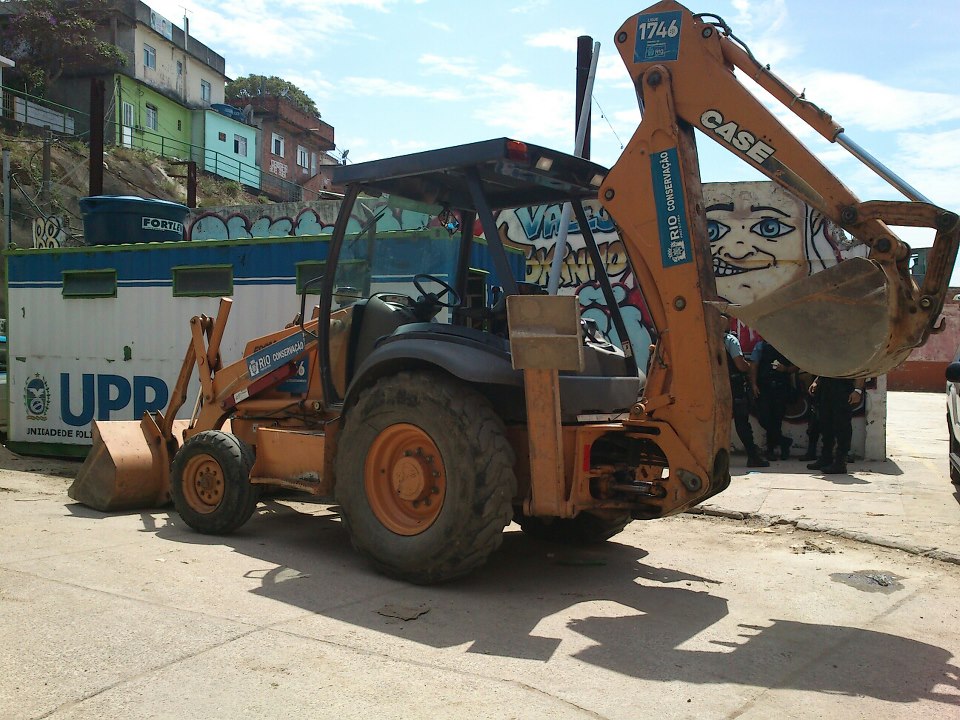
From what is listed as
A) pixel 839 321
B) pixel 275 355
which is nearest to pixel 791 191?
pixel 839 321

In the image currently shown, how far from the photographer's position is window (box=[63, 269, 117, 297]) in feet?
37.6

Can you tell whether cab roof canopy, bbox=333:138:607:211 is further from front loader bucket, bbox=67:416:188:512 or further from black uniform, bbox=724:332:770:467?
black uniform, bbox=724:332:770:467

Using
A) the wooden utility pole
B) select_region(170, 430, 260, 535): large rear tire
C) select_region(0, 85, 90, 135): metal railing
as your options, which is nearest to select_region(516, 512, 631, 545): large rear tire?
select_region(170, 430, 260, 535): large rear tire

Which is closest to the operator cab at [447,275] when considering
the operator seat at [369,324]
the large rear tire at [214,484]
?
the operator seat at [369,324]

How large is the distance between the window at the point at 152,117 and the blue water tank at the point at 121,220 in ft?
111

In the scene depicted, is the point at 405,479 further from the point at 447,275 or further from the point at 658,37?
the point at 658,37

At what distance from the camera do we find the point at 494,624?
4383 millimetres

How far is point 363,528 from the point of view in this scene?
5.26m

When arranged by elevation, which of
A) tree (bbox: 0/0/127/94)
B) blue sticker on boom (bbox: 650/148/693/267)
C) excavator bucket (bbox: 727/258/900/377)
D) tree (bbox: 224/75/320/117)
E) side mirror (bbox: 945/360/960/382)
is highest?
tree (bbox: 224/75/320/117)

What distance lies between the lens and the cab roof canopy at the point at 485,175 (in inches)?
202

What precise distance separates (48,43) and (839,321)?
142 feet

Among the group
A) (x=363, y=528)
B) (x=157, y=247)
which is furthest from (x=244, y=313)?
(x=363, y=528)

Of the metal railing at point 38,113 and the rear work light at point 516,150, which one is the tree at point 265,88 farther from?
the rear work light at point 516,150

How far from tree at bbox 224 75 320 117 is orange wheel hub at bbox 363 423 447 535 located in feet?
180
